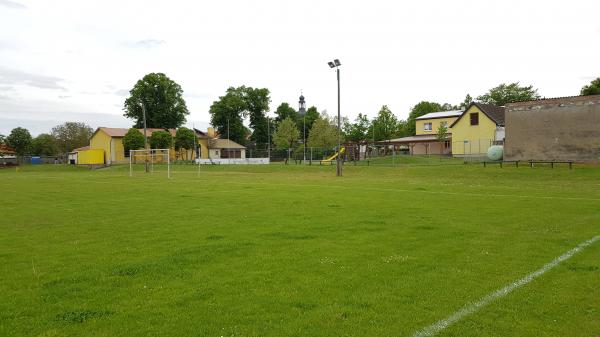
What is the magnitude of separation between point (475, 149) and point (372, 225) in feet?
155

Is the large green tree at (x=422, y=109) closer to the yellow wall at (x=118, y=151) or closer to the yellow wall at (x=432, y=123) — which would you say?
the yellow wall at (x=432, y=123)

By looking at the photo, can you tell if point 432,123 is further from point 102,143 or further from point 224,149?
point 102,143

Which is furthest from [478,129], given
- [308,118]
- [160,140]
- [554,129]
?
[308,118]

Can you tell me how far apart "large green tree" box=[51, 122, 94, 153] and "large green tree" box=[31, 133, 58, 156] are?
5.15ft

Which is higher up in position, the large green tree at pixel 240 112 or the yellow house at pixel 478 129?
the large green tree at pixel 240 112

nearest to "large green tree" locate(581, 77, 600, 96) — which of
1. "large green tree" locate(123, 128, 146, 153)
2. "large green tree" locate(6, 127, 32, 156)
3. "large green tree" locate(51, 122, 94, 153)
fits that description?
"large green tree" locate(123, 128, 146, 153)

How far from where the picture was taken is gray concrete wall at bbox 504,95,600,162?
1293 inches

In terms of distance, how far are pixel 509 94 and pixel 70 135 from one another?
10054 cm

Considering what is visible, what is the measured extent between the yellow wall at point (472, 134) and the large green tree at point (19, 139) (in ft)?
267

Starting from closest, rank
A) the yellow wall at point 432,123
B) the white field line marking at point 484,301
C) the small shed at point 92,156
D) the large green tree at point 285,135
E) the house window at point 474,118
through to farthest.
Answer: the white field line marking at point 484,301 → the house window at point 474,118 → the yellow wall at point 432,123 → the small shed at point 92,156 → the large green tree at point 285,135

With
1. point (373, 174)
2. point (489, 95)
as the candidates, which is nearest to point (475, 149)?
point (373, 174)

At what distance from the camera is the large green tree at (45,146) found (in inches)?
4082

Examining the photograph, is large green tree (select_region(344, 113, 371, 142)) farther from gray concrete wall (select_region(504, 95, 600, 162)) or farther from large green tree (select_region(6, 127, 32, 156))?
large green tree (select_region(6, 127, 32, 156))

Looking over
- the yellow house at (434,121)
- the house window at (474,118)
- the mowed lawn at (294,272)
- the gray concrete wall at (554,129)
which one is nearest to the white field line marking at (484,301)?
the mowed lawn at (294,272)
